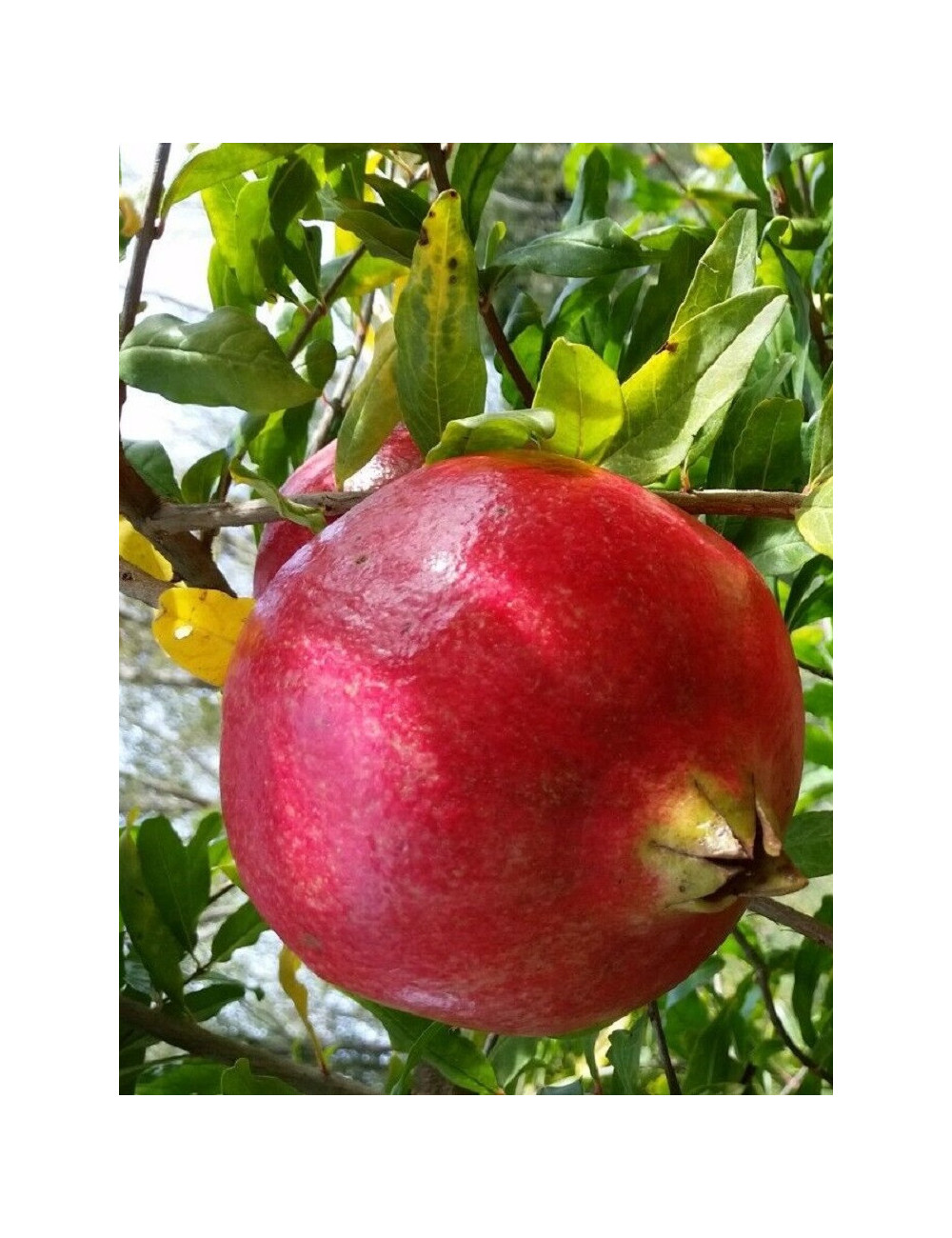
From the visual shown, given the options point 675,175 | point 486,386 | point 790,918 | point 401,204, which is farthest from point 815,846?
point 675,175

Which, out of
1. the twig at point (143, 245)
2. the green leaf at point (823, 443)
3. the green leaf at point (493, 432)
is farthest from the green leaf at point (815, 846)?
the twig at point (143, 245)

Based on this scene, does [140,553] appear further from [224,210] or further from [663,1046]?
[663,1046]

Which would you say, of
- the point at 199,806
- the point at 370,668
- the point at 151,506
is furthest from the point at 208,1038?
the point at 370,668

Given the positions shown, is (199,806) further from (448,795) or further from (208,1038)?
(448,795)

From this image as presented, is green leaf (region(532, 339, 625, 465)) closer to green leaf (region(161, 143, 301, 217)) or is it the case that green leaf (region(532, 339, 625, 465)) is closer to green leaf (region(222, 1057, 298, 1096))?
green leaf (region(161, 143, 301, 217))

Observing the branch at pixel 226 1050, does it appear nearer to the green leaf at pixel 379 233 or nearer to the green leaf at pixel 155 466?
the green leaf at pixel 155 466
